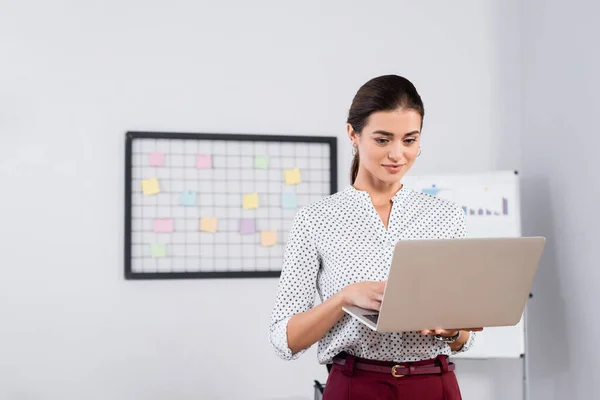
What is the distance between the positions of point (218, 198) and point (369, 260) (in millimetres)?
1690

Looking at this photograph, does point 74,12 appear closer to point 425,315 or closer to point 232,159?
point 232,159

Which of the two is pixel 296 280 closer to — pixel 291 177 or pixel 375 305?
pixel 375 305

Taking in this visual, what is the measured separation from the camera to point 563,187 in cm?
289

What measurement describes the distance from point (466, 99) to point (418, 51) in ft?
1.07

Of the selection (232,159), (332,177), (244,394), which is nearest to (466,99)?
(332,177)

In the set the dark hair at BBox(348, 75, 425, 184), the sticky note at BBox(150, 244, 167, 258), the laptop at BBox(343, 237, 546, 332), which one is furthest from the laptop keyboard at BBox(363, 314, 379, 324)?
the sticky note at BBox(150, 244, 167, 258)

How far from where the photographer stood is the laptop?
1.13 metres

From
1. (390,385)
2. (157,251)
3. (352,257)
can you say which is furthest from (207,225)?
(390,385)

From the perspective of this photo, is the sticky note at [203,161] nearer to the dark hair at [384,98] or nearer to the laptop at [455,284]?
the dark hair at [384,98]

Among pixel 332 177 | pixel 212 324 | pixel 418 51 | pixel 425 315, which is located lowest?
pixel 212 324

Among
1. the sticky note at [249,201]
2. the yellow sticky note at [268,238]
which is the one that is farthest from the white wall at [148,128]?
the sticky note at [249,201]

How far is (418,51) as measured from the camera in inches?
126

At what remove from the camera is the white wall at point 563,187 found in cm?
270

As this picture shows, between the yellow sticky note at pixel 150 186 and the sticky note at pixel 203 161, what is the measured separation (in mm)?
201
